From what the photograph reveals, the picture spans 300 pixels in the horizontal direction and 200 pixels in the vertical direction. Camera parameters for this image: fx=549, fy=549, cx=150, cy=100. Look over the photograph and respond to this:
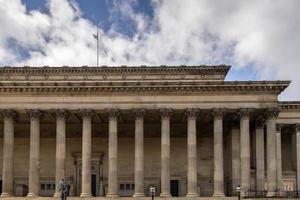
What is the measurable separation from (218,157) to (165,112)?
283 inches

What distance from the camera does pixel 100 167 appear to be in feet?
215

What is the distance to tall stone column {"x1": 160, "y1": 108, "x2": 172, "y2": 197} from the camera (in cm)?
5656

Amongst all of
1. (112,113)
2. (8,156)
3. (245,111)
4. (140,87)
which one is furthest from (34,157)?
(245,111)

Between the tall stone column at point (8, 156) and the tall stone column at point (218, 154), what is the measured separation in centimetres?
2121

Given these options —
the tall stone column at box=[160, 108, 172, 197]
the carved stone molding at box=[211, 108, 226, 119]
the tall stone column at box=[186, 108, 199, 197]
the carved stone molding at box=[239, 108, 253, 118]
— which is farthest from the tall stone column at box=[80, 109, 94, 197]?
the carved stone molding at box=[239, 108, 253, 118]

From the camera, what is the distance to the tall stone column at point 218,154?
56344 millimetres

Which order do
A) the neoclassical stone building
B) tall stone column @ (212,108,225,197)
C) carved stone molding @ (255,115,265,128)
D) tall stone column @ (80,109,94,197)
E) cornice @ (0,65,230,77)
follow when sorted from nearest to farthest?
tall stone column @ (212,108,225,197), the neoclassical stone building, tall stone column @ (80,109,94,197), carved stone molding @ (255,115,265,128), cornice @ (0,65,230,77)

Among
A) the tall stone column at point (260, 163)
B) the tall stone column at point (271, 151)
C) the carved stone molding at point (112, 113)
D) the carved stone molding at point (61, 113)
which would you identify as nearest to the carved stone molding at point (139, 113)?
the carved stone molding at point (112, 113)

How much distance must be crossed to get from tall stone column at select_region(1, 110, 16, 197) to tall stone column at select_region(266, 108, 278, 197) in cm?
2673

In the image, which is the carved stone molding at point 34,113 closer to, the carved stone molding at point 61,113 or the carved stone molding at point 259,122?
the carved stone molding at point 61,113

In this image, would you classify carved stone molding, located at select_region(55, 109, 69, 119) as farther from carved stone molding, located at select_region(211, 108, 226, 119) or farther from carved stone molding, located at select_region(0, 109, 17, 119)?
carved stone molding, located at select_region(211, 108, 226, 119)

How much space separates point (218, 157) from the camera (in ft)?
186

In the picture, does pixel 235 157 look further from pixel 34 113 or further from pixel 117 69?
pixel 34 113

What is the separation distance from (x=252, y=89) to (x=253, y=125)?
5.99m
